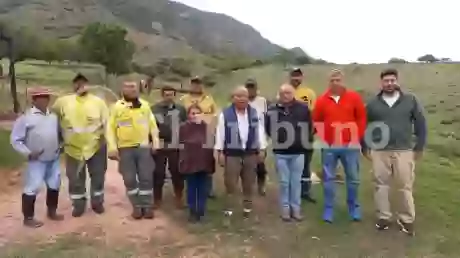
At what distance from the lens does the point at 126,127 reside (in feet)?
21.9

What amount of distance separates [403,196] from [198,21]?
14975cm

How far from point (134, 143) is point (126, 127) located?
21 centimetres

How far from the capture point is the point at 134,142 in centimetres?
667

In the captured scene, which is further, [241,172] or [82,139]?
[241,172]

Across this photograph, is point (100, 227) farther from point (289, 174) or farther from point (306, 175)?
point (306, 175)

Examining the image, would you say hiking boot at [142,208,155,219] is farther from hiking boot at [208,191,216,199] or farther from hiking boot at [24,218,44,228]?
hiking boot at [24,218,44,228]

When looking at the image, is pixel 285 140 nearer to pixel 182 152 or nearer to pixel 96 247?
pixel 182 152

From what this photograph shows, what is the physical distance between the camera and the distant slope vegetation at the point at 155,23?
75.4 m

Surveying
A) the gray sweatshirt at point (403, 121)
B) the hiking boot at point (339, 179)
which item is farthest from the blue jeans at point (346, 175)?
the hiking boot at point (339, 179)

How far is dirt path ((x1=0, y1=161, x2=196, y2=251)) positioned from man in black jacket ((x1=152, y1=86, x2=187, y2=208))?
15.4 inches

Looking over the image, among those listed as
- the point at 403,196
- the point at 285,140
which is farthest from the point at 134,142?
the point at 403,196

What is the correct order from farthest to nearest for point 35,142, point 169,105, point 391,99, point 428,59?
point 428,59 < point 169,105 < point 391,99 < point 35,142

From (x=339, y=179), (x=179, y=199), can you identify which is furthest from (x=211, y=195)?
(x=339, y=179)

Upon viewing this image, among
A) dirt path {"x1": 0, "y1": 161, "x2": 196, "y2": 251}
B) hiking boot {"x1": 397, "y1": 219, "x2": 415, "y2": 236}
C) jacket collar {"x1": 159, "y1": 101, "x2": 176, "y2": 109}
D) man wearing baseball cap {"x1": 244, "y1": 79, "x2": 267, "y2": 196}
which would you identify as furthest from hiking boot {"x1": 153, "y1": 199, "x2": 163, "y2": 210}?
hiking boot {"x1": 397, "y1": 219, "x2": 415, "y2": 236}
